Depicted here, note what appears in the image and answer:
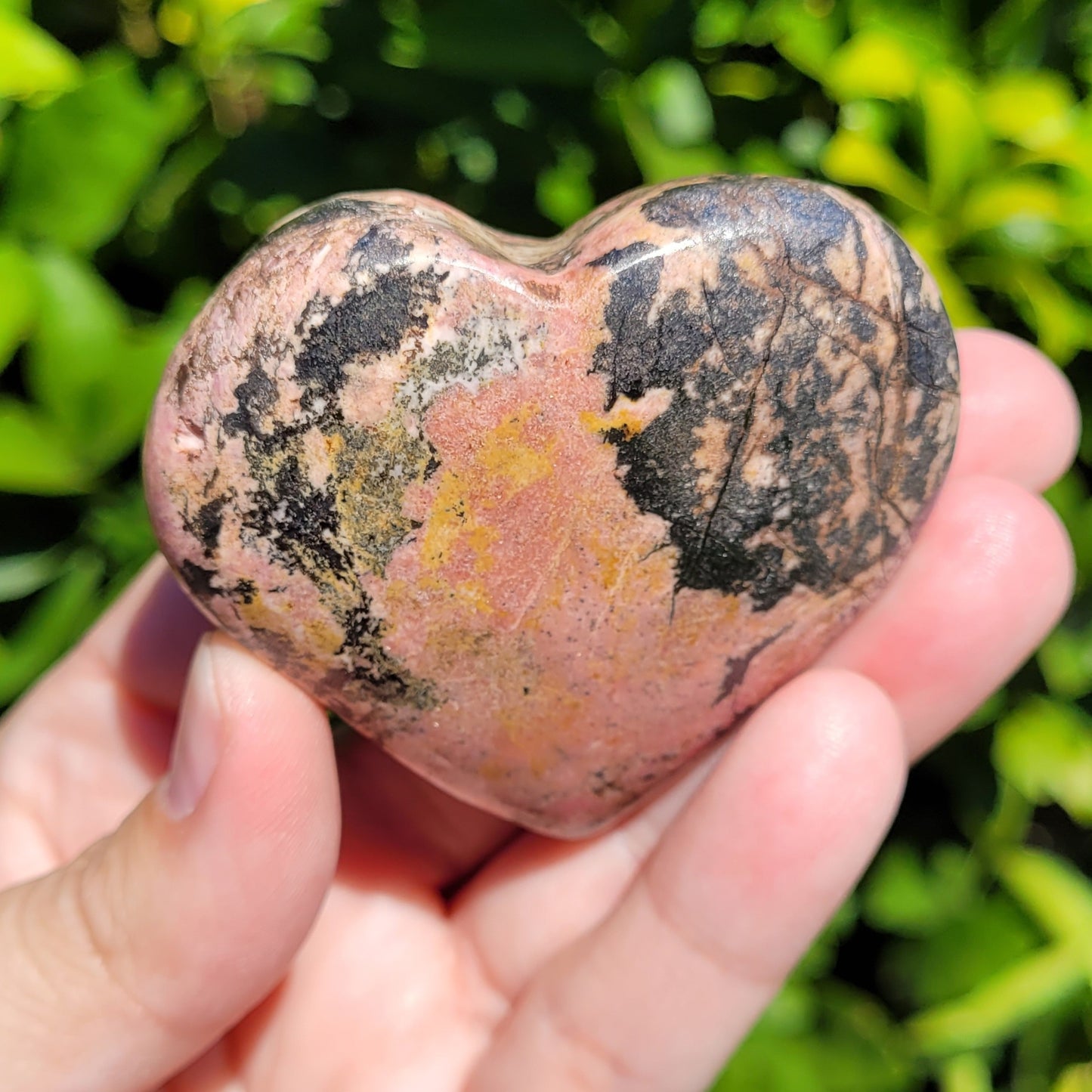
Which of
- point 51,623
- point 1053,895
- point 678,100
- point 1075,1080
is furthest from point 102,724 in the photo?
point 1075,1080

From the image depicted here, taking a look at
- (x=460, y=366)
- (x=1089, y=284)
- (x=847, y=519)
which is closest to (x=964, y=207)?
(x=1089, y=284)

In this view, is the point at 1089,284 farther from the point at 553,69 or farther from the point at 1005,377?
the point at 553,69

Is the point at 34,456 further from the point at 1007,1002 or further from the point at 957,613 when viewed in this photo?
the point at 1007,1002

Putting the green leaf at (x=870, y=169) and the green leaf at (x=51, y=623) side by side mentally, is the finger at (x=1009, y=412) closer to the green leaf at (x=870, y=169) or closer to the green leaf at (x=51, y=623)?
the green leaf at (x=870, y=169)

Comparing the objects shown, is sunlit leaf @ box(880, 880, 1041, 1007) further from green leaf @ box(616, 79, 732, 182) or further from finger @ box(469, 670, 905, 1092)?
green leaf @ box(616, 79, 732, 182)

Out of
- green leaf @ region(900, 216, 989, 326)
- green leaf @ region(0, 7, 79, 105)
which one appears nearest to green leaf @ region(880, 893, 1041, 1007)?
green leaf @ region(900, 216, 989, 326)
